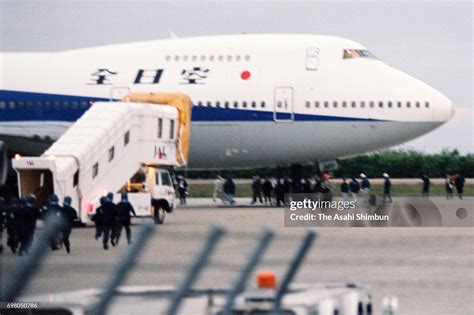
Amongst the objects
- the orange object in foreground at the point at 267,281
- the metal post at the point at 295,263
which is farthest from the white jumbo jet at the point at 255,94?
the metal post at the point at 295,263

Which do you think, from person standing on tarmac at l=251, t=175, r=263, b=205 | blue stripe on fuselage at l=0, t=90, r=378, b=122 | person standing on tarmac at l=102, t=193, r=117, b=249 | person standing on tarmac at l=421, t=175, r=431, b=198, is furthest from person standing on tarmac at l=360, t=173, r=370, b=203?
person standing on tarmac at l=102, t=193, r=117, b=249

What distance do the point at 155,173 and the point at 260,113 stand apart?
730 cm

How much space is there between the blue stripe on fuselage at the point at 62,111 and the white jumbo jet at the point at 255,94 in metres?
0.03

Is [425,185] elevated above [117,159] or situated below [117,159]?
below

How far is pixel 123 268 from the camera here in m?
5.67

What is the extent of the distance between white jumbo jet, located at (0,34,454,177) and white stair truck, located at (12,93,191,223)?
402 cm

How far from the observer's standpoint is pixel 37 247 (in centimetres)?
535

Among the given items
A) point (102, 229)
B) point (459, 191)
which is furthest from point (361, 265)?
point (459, 191)

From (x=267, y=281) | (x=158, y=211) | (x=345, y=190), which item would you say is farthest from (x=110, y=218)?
(x=345, y=190)

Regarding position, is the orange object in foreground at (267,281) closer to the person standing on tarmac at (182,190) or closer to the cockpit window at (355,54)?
the cockpit window at (355,54)

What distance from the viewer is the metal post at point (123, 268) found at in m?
5.64

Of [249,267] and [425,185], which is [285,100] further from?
[249,267]

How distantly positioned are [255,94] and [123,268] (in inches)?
1357

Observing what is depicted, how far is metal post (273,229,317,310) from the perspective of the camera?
23.0 feet
